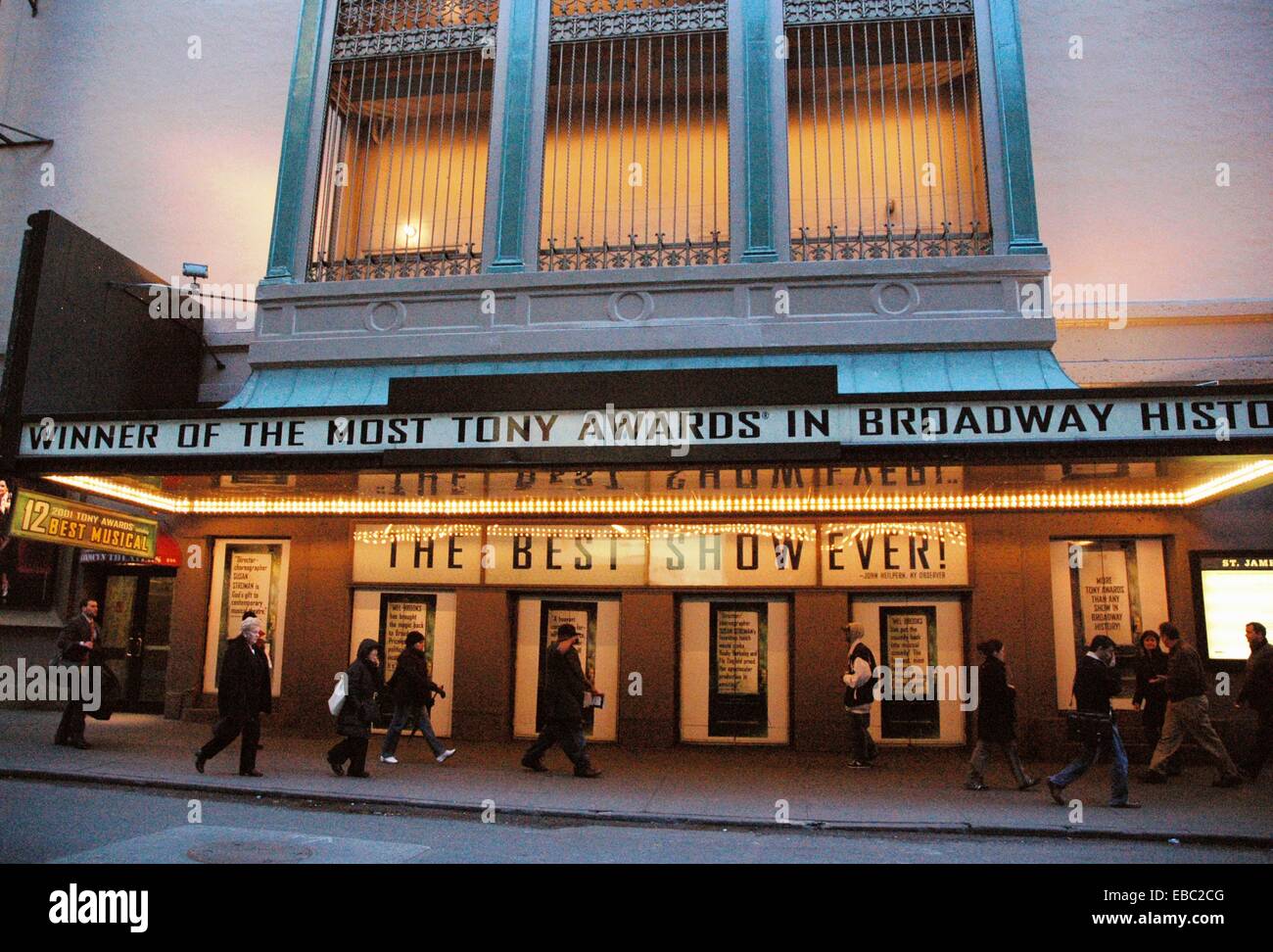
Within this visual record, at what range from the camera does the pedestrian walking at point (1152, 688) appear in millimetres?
11266

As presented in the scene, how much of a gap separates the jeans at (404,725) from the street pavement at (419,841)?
211cm

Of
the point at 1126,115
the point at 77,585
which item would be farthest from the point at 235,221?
the point at 1126,115

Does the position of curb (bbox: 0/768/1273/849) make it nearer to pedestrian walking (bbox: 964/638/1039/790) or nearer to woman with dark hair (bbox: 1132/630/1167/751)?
pedestrian walking (bbox: 964/638/1039/790)

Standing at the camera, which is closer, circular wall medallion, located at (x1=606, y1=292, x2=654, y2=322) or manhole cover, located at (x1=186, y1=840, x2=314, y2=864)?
manhole cover, located at (x1=186, y1=840, x2=314, y2=864)

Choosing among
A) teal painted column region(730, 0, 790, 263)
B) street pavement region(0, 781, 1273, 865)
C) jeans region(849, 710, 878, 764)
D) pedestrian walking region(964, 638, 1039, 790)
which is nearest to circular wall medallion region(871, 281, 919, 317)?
teal painted column region(730, 0, 790, 263)

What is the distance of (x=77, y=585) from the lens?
49.1 feet

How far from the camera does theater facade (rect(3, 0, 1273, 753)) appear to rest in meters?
10.6

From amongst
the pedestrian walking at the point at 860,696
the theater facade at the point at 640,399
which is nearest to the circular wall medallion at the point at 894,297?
the theater facade at the point at 640,399

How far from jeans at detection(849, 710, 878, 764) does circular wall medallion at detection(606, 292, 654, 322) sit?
5.65 metres

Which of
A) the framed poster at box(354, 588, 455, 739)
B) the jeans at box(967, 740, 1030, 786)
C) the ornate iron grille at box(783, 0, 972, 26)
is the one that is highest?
the ornate iron grille at box(783, 0, 972, 26)

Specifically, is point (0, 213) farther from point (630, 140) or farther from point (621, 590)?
point (621, 590)

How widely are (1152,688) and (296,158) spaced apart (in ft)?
42.9

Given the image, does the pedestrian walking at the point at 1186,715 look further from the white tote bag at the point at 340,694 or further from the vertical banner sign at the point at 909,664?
the white tote bag at the point at 340,694

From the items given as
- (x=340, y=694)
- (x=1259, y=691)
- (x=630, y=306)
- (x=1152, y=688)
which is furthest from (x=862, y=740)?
(x=340, y=694)
